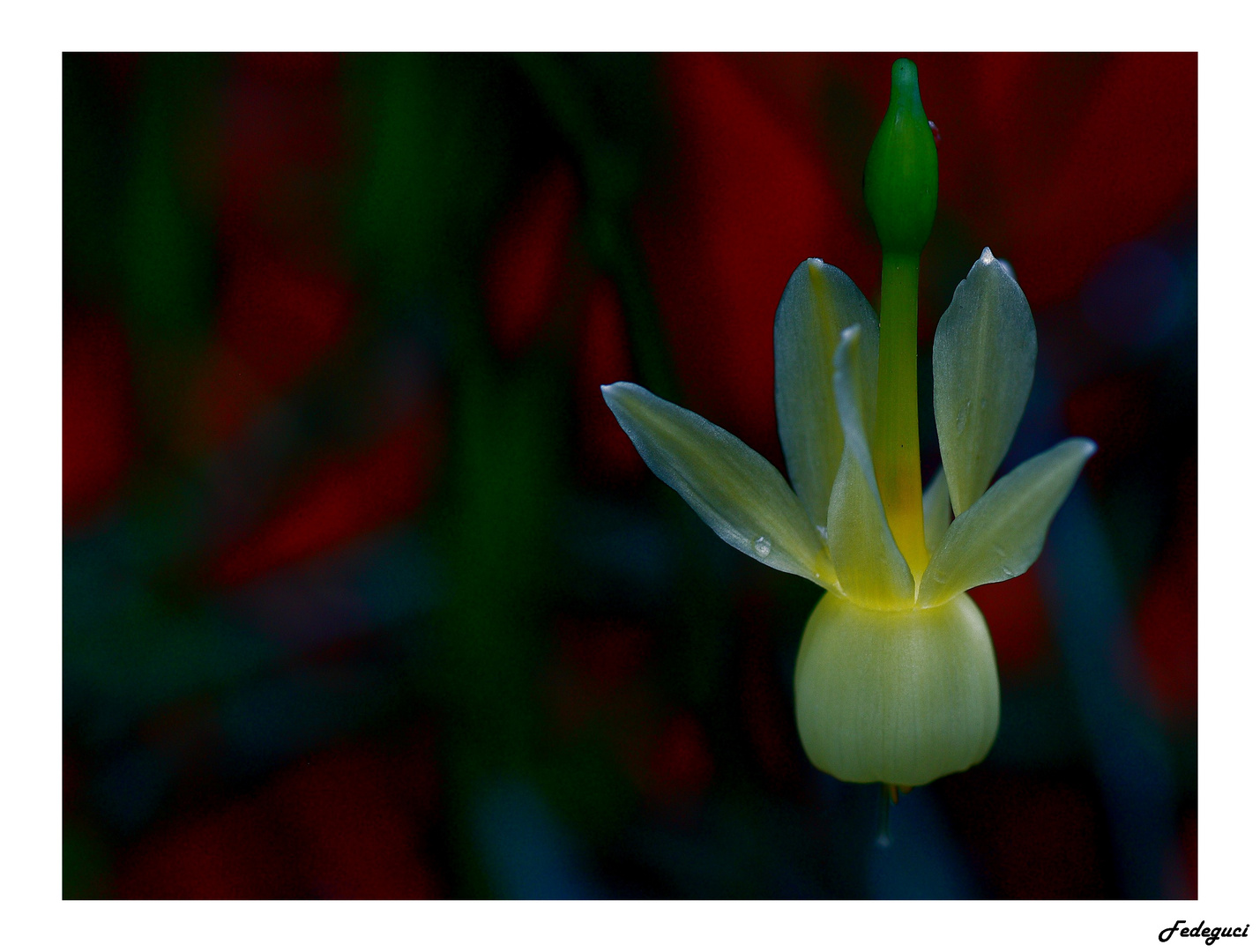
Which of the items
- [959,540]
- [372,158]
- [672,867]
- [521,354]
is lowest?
[672,867]

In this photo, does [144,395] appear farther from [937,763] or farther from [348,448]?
[937,763]

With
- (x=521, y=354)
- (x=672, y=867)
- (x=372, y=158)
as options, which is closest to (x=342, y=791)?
(x=672, y=867)

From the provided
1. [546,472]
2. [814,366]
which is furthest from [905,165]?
[546,472]

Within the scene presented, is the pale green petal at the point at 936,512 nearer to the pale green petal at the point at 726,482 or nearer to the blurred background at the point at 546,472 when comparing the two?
the pale green petal at the point at 726,482

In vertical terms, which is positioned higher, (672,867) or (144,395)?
(144,395)

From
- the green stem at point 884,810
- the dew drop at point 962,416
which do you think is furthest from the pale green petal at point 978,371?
the green stem at point 884,810

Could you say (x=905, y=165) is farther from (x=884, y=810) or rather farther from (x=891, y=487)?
(x=884, y=810)

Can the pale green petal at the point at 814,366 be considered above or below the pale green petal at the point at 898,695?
above
